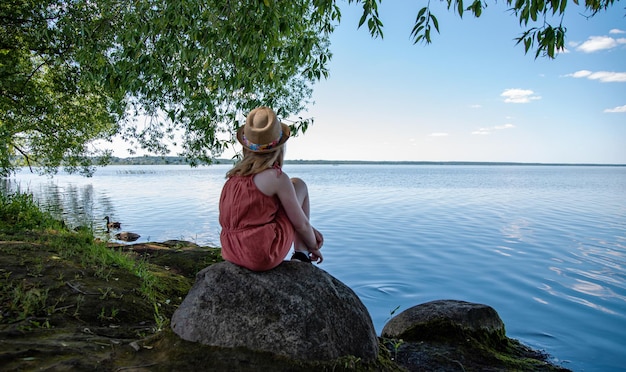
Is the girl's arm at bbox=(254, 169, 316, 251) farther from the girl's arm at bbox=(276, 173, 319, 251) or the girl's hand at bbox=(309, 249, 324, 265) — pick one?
the girl's hand at bbox=(309, 249, 324, 265)

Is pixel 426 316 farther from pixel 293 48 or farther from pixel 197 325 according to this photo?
pixel 293 48

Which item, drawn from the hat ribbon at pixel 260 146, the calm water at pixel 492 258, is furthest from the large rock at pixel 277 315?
the calm water at pixel 492 258

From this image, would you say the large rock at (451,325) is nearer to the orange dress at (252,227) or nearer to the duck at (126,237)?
the orange dress at (252,227)

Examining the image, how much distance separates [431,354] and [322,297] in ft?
6.90

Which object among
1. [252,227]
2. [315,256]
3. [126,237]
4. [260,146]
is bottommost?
[126,237]

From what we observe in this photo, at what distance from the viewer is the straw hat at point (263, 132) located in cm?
368

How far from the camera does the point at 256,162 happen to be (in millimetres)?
3711

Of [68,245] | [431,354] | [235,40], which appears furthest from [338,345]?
[68,245]

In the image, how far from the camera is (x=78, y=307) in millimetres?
4039

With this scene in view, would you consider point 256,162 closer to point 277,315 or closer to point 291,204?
point 291,204

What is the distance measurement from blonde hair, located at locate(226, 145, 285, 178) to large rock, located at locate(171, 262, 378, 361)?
85 centimetres

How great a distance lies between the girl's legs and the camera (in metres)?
3.90

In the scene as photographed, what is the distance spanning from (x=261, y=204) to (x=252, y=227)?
0.22 m

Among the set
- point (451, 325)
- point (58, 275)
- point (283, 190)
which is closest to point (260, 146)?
point (283, 190)
